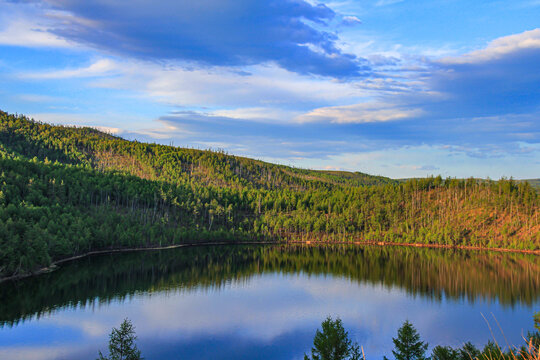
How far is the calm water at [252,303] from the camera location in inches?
2389

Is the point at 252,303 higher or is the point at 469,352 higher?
the point at 469,352

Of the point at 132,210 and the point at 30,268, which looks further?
the point at 132,210

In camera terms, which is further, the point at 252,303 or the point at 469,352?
the point at 252,303

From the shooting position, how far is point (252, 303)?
86.9 m

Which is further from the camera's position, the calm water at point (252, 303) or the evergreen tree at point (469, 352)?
the calm water at point (252, 303)

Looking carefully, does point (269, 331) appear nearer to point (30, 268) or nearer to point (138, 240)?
point (30, 268)

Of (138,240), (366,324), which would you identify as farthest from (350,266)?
(138,240)

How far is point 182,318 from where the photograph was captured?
241 ft

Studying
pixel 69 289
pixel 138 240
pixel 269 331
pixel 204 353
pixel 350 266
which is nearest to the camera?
pixel 204 353

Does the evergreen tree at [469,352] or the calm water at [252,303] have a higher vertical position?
the evergreen tree at [469,352]

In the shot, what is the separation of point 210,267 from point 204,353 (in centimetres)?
7212

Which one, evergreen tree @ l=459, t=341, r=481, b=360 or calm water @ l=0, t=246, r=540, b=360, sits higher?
evergreen tree @ l=459, t=341, r=481, b=360

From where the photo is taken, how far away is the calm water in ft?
199

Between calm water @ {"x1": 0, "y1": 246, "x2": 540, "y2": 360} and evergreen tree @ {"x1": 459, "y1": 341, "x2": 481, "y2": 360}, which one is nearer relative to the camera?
evergreen tree @ {"x1": 459, "y1": 341, "x2": 481, "y2": 360}
